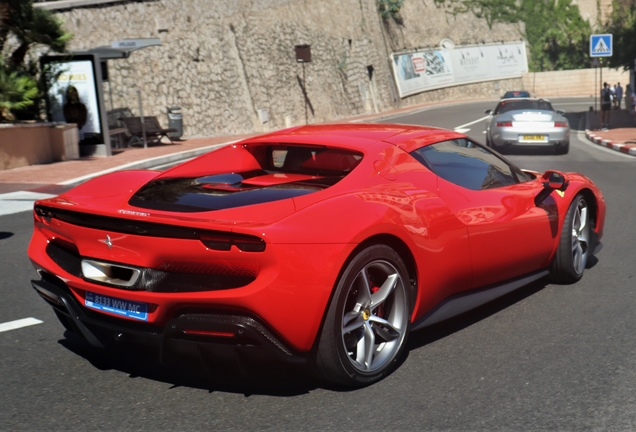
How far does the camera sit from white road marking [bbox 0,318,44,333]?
500 cm

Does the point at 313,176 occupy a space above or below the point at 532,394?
above

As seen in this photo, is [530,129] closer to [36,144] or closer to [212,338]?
[36,144]

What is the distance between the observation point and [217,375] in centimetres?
402

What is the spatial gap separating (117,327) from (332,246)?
107 centimetres

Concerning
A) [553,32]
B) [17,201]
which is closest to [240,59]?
[17,201]

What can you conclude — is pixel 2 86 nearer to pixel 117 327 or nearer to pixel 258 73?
pixel 117 327

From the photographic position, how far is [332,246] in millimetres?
3584

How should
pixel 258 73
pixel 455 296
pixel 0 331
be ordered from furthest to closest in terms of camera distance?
1. pixel 258 73
2. pixel 0 331
3. pixel 455 296

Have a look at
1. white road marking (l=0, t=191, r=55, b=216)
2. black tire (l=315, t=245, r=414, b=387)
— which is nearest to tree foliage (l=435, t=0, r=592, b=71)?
white road marking (l=0, t=191, r=55, b=216)

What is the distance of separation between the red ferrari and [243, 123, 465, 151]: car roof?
15 millimetres

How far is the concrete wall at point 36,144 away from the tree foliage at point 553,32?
57079mm

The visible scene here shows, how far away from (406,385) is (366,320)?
38 cm

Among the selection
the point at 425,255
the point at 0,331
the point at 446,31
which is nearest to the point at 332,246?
the point at 425,255

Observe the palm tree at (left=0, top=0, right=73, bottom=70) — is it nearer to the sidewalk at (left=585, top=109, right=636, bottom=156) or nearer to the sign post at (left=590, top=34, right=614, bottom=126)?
the sidewalk at (left=585, top=109, right=636, bottom=156)
